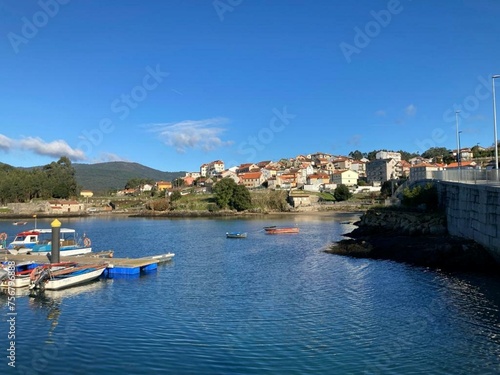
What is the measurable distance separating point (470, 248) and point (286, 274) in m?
12.4

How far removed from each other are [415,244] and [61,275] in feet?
86.7

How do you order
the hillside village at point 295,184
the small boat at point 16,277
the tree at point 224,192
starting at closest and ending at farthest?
the small boat at point 16,277
the tree at point 224,192
the hillside village at point 295,184

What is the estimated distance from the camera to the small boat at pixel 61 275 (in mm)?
24875

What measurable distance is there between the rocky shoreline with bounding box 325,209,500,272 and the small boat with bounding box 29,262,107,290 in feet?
69.0

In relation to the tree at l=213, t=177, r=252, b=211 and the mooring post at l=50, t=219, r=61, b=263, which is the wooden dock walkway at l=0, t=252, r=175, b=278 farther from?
the tree at l=213, t=177, r=252, b=211

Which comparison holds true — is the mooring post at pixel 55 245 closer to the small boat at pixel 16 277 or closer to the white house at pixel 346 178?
the small boat at pixel 16 277

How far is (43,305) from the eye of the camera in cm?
2180

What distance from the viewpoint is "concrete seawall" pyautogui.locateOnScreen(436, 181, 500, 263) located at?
26.5m

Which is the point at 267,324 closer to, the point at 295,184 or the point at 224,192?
the point at 224,192


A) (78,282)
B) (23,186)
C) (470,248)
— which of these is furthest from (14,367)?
(23,186)

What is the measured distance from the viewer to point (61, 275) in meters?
26.3

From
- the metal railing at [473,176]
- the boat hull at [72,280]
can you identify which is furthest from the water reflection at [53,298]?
the metal railing at [473,176]

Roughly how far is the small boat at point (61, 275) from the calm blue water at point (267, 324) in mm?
843

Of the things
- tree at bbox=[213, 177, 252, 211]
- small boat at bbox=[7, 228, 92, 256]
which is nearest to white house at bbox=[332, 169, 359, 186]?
tree at bbox=[213, 177, 252, 211]
